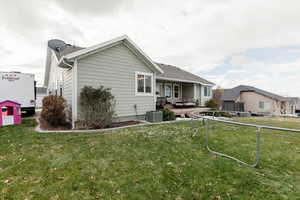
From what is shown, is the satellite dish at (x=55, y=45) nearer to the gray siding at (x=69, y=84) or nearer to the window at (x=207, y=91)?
the gray siding at (x=69, y=84)

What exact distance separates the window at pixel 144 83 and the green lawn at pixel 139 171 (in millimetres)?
5197

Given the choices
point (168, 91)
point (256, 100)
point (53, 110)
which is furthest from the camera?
point (256, 100)

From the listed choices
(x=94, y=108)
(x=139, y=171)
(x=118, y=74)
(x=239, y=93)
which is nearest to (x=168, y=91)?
(x=118, y=74)

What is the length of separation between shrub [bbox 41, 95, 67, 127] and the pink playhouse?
1778 millimetres

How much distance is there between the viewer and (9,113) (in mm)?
7797

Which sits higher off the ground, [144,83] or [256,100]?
[144,83]

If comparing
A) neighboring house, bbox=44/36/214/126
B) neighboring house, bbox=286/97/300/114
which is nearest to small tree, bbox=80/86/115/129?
neighboring house, bbox=44/36/214/126

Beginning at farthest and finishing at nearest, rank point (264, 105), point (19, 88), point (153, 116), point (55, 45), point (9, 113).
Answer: point (264, 105), point (55, 45), point (19, 88), point (153, 116), point (9, 113)

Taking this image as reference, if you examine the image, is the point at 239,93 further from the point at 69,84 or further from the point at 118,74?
the point at 69,84

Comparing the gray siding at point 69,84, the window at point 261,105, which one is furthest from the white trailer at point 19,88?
the window at point 261,105

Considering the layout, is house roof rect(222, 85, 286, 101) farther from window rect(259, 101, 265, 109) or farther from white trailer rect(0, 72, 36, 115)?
white trailer rect(0, 72, 36, 115)

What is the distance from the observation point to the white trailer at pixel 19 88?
32.3ft

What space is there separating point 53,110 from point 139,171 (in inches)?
257

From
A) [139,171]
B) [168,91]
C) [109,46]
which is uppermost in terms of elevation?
[109,46]
